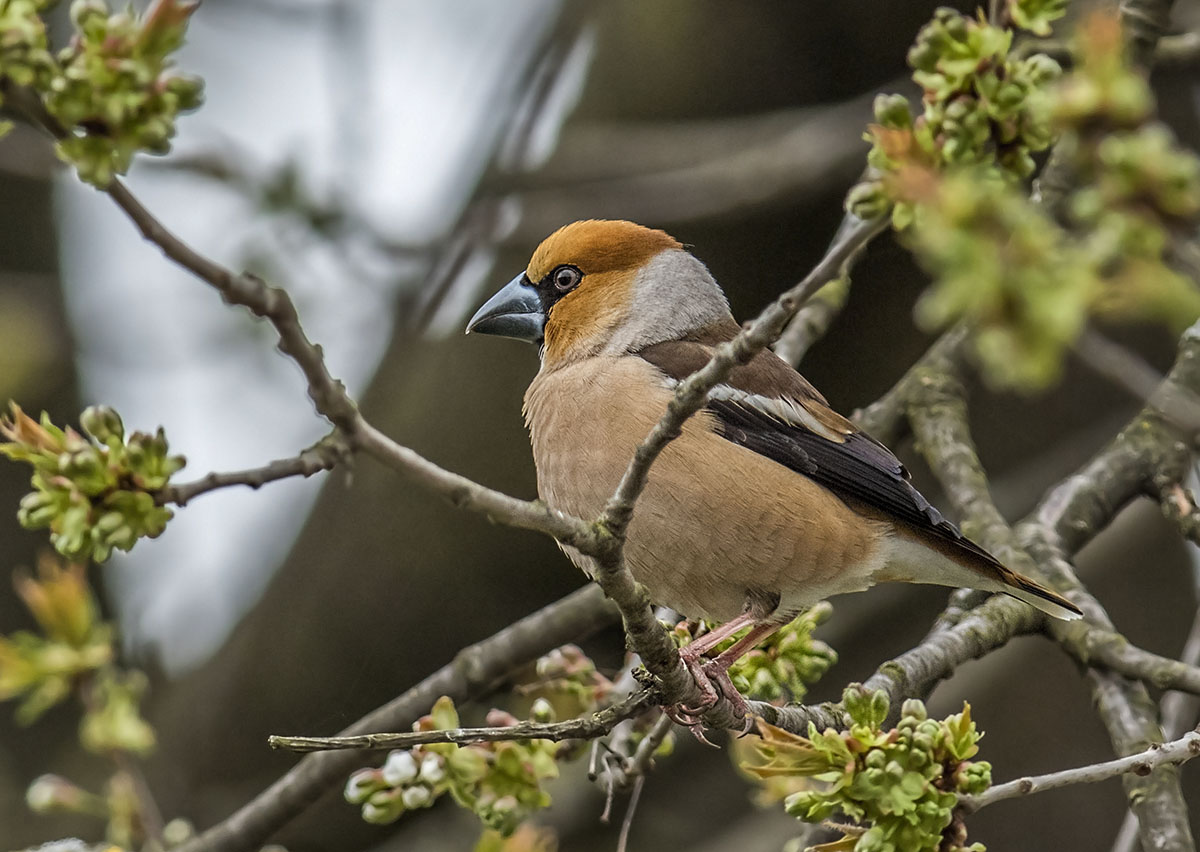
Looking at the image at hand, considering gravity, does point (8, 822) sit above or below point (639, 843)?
below

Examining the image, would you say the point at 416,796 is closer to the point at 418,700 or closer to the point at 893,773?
the point at 418,700

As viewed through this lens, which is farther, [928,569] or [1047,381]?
[928,569]

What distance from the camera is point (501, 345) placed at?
5.27m

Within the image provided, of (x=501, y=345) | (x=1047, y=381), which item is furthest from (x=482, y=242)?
(x=1047, y=381)

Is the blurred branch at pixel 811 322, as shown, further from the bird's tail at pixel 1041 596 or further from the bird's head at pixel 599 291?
the bird's tail at pixel 1041 596

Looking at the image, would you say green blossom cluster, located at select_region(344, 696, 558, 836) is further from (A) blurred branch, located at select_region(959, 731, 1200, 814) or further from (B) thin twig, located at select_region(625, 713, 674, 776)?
(A) blurred branch, located at select_region(959, 731, 1200, 814)

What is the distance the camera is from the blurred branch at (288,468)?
1.81m

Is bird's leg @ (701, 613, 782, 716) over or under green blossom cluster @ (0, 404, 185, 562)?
under

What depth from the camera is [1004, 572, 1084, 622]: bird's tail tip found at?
12.0ft

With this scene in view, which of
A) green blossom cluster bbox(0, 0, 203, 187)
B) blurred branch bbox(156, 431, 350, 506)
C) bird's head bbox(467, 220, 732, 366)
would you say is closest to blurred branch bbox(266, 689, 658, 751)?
blurred branch bbox(156, 431, 350, 506)

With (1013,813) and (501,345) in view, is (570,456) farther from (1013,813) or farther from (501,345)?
(1013,813)

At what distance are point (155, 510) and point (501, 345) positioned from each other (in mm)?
3408

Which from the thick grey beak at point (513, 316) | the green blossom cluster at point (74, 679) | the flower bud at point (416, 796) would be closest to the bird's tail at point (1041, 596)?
the flower bud at point (416, 796)

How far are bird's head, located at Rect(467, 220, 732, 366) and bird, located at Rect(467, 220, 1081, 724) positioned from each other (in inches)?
3.7
